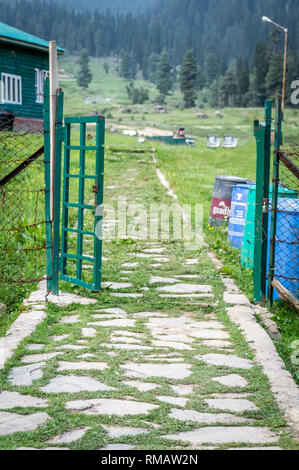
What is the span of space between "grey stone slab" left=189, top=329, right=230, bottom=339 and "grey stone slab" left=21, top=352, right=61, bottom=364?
49.7 inches

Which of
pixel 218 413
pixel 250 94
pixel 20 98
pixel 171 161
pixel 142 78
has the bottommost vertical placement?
pixel 218 413

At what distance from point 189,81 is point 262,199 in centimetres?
10778

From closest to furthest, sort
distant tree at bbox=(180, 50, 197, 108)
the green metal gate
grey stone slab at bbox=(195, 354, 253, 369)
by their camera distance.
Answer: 1. grey stone slab at bbox=(195, 354, 253, 369)
2. the green metal gate
3. distant tree at bbox=(180, 50, 197, 108)

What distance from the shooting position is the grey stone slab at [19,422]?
3.11 m

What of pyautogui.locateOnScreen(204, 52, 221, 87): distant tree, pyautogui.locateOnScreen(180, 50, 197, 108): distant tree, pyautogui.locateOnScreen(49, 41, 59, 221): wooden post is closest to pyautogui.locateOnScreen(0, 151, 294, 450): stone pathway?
pyautogui.locateOnScreen(49, 41, 59, 221): wooden post

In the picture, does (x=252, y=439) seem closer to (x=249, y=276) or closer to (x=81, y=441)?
(x=81, y=441)

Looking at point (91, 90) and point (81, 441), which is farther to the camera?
point (91, 90)

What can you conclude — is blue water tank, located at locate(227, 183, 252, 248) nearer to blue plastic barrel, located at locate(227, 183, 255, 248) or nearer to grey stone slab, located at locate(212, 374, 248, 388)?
blue plastic barrel, located at locate(227, 183, 255, 248)

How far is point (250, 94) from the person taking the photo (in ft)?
344

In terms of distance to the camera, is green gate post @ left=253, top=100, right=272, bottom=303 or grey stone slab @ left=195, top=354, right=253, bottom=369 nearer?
grey stone slab @ left=195, top=354, right=253, bottom=369

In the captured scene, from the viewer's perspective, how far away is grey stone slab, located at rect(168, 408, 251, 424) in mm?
3294

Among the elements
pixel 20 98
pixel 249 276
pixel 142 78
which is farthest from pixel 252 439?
pixel 142 78

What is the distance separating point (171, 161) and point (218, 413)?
21.2m
